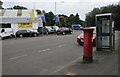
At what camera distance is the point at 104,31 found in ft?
63.4

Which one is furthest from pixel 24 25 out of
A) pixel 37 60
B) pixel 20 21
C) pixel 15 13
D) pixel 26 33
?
pixel 37 60

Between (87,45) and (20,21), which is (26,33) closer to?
(20,21)

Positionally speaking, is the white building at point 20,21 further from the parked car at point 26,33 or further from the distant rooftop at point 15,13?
the parked car at point 26,33

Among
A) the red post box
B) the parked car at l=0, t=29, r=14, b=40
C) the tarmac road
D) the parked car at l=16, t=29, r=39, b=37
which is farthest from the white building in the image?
the red post box

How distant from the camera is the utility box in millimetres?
18906

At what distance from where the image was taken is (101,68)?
12.0 meters

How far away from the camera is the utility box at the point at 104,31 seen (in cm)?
1891

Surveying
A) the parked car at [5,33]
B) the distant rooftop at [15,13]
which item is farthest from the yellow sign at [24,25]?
the parked car at [5,33]

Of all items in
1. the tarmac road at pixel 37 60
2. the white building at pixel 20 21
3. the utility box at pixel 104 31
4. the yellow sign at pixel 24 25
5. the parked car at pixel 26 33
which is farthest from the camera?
the yellow sign at pixel 24 25

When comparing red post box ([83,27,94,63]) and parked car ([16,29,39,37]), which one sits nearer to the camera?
red post box ([83,27,94,63])

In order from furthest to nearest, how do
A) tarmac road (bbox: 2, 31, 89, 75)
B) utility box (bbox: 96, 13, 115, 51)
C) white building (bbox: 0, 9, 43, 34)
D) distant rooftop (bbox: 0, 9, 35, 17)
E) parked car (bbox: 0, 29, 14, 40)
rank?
distant rooftop (bbox: 0, 9, 35, 17) → white building (bbox: 0, 9, 43, 34) → parked car (bbox: 0, 29, 14, 40) → utility box (bbox: 96, 13, 115, 51) → tarmac road (bbox: 2, 31, 89, 75)

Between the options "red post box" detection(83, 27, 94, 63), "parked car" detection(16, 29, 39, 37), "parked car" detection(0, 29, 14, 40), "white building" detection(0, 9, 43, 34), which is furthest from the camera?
"white building" detection(0, 9, 43, 34)

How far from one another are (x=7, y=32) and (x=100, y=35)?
106 feet

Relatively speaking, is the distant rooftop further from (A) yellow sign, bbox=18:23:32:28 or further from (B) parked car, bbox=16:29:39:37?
(B) parked car, bbox=16:29:39:37
